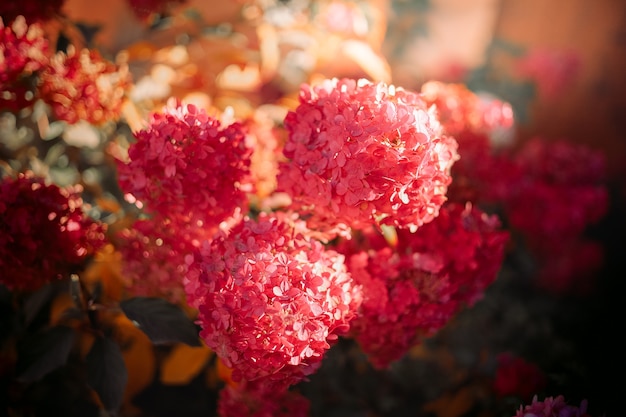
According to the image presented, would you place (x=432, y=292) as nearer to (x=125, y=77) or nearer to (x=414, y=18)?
(x=125, y=77)

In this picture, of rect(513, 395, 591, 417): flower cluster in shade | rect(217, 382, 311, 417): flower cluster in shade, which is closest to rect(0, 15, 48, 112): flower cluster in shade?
rect(217, 382, 311, 417): flower cluster in shade

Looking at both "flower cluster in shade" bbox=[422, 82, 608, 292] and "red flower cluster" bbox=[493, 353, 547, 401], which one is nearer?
"red flower cluster" bbox=[493, 353, 547, 401]

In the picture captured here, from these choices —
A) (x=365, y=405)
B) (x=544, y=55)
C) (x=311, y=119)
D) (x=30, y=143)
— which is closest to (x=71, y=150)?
(x=30, y=143)

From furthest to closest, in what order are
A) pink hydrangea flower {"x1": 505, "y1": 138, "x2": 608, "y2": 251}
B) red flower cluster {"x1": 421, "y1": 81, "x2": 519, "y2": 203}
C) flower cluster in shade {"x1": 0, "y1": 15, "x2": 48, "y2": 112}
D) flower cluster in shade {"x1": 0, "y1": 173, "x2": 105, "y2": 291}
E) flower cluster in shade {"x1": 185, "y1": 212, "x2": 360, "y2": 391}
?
pink hydrangea flower {"x1": 505, "y1": 138, "x2": 608, "y2": 251}, red flower cluster {"x1": 421, "y1": 81, "x2": 519, "y2": 203}, flower cluster in shade {"x1": 0, "y1": 15, "x2": 48, "y2": 112}, flower cluster in shade {"x1": 0, "y1": 173, "x2": 105, "y2": 291}, flower cluster in shade {"x1": 185, "y1": 212, "x2": 360, "y2": 391}

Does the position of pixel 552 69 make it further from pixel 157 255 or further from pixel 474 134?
pixel 157 255

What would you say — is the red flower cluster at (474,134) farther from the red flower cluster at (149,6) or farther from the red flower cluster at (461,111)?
the red flower cluster at (149,6)

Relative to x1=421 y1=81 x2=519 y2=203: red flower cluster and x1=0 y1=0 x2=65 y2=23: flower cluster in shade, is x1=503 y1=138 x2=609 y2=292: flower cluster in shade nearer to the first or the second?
x1=421 y1=81 x2=519 y2=203: red flower cluster

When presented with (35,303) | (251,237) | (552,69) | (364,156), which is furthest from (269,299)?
(552,69)
